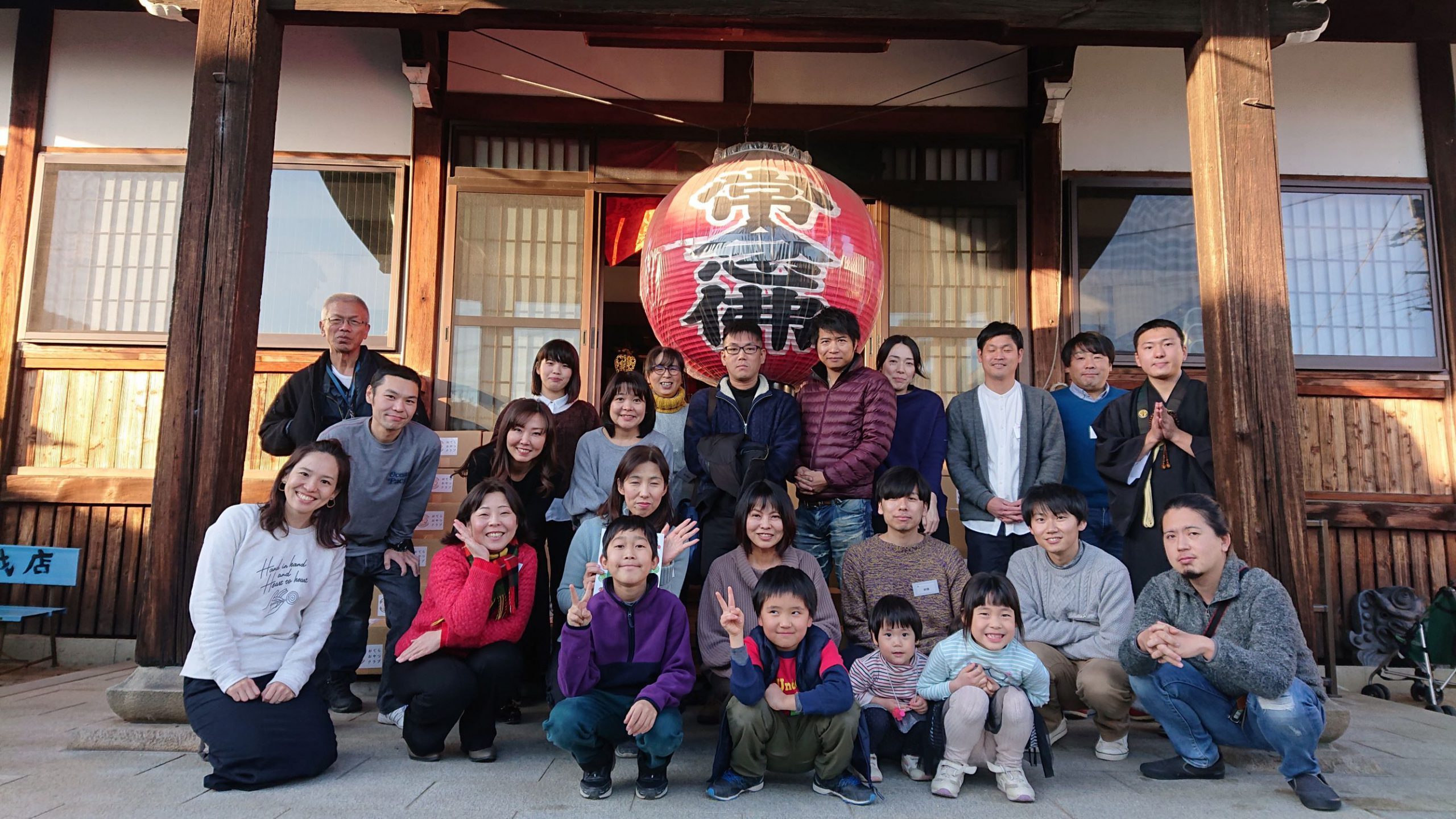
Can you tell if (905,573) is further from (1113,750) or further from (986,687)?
(1113,750)

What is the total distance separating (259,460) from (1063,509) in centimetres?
527

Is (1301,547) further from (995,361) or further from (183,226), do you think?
(183,226)

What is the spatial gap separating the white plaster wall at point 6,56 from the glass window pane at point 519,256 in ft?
11.0

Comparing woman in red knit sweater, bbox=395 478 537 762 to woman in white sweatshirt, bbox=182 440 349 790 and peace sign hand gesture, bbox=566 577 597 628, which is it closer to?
woman in white sweatshirt, bbox=182 440 349 790

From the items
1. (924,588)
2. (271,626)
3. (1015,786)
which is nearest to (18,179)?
(271,626)

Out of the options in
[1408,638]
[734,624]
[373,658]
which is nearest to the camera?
[734,624]

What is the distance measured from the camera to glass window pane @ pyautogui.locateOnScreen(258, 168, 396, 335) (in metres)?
6.45

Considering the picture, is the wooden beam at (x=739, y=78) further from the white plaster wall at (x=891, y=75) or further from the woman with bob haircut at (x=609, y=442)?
the woman with bob haircut at (x=609, y=442)

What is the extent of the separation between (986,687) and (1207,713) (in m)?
0.95

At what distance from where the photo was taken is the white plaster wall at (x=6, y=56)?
6.57 m

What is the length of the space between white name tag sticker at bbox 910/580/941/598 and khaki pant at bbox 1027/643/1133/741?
0.51 metres

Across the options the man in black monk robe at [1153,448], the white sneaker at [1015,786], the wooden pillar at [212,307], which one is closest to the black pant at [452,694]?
the wooden pillar at [212,307]

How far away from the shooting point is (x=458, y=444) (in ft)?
19.7

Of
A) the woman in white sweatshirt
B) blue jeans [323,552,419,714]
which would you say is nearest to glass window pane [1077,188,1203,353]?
blue jeans [323,552,419,714]
